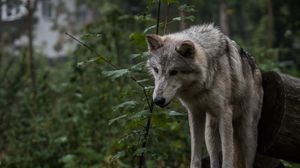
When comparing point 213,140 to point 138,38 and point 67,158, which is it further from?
point 67,158

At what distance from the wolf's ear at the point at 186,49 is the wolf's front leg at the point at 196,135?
83 centimetres

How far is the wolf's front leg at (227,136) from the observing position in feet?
20.3

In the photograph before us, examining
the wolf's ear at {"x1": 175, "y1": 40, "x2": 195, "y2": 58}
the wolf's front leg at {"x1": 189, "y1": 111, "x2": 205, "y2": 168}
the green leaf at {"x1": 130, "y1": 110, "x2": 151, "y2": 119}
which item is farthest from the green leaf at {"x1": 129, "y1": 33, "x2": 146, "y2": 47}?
the wolf's front leg at {"x1": 189, "y1": 111, "x2": 205, "y2": 168}

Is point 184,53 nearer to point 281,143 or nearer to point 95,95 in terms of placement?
point 281,143

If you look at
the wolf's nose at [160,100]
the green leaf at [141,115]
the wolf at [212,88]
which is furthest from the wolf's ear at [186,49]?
the green leaf at [141,115]

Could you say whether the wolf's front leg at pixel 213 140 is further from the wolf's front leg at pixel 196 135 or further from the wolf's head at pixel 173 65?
the wolf's head at pixel 173 65

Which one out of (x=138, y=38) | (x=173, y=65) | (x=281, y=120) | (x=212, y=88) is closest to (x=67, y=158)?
(x=138, y=38)

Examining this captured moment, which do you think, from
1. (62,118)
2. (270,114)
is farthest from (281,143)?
(62,118)

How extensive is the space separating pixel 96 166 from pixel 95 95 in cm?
184

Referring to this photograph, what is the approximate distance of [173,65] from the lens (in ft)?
19.0

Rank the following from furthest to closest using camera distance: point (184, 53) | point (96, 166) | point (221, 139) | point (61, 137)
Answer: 1. point (61, 137)
2. point (96, 166)
3. point (221, 139)
4. point (184, 53)

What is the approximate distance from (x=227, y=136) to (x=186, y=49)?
1112 millimetres

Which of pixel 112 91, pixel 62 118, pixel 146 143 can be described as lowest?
pixel 62 118

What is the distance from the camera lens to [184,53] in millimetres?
5859
